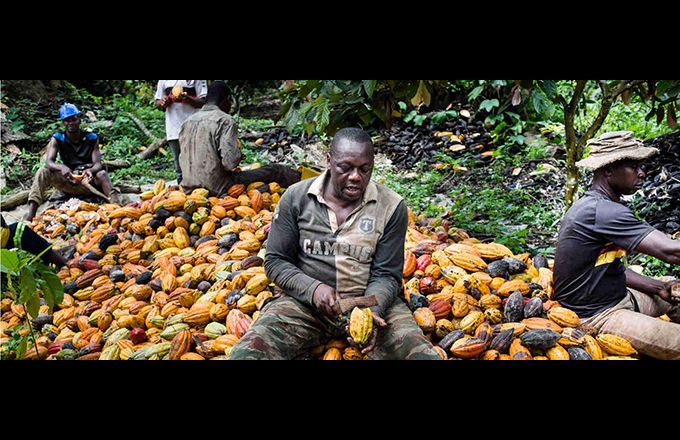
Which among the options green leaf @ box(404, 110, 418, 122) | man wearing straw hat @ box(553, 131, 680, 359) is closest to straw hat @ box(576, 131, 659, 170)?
man wearing straw hat @ box(553, 131, 680, 359)

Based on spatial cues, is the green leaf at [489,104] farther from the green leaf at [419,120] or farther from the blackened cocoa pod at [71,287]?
the blackened cocoa pod at [71,287]

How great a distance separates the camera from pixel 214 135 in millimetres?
4980

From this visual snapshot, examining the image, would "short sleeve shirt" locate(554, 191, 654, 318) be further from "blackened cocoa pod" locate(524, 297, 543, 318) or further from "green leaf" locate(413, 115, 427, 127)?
"green leaf" locate(413, 115, 427, 127)

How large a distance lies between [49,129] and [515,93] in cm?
798

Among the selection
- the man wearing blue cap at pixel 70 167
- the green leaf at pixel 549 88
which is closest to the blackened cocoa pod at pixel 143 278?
the man wearing blue cap at pixel 70 167

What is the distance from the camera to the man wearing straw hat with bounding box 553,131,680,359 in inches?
106

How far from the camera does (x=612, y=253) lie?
2855 millimetres

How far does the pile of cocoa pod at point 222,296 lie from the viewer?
2.79m

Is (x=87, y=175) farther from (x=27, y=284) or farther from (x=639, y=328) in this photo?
(x=639, y=328)

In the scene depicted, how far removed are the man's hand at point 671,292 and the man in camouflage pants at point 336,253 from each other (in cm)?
144

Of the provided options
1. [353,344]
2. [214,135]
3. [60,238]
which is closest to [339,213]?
[353,344]

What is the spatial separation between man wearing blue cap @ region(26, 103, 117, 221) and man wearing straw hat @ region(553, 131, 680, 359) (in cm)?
492

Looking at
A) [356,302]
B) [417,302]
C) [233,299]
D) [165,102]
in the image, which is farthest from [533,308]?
[165,102]

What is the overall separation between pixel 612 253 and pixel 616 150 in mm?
532
